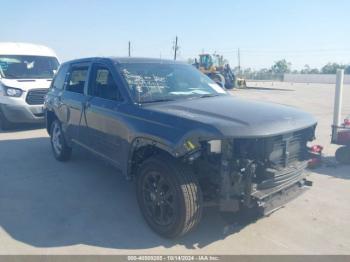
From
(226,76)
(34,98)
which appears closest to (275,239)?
(34,98)

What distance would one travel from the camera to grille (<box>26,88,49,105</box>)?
31.8 ft

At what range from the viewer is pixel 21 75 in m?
10.3

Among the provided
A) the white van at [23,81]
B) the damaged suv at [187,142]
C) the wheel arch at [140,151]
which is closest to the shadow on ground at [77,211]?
the damaged suv at [187,142]

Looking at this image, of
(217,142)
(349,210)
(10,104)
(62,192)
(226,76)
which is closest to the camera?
(217,142)

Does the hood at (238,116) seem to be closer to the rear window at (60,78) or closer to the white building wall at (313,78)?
the rear window at (60,78)

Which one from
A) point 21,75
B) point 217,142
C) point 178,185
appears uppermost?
point 21,75

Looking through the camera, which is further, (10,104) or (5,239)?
(10,104)

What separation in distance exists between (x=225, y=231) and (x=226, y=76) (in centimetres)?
2488

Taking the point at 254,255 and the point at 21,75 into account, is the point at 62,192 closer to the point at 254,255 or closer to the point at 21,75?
the point at 254,255

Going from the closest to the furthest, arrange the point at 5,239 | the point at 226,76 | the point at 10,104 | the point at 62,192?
the point at 5,239 < the point at 62,192 < the point at 10,104 < the point at 226,76

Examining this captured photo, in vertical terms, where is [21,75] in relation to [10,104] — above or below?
above

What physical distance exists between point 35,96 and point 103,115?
5960 millimetres

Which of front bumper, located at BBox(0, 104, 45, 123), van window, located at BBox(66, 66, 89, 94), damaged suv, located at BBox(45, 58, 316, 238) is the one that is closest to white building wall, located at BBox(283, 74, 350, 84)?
front bumper, located at BBox(0, 104, 45, 123)

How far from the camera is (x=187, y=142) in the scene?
3340 mm
